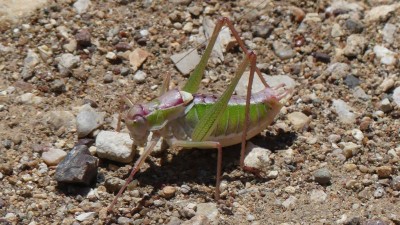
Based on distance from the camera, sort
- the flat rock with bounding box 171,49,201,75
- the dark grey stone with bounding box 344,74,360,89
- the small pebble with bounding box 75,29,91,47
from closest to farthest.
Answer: the dark grey stone with bounding box 344,74,360,89 < the flat rock with bounding box 171,49,201,75 < the small pebble with bounding box 75,29,91,47

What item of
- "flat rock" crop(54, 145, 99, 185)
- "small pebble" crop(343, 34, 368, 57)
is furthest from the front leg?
"small pebble" crop(343, 34, 368, 57)

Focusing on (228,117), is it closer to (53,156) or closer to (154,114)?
(154,114)

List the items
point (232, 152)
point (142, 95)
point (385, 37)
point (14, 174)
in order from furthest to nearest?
point (385, 37)
point (142, 95)
point (232, 152)
point (14, 174)

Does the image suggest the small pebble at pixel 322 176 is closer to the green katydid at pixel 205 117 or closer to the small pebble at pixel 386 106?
the green katydid at pixel 205 117

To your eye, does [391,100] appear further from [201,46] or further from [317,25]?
[201,46]

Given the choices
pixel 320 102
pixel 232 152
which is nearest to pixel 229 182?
pixel 232 152

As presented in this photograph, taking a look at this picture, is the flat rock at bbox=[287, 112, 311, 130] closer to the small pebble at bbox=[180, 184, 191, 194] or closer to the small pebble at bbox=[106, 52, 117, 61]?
the small pebble at bbox=[180, 184, 191, 194]

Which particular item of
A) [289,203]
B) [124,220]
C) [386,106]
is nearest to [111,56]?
[124,220]
